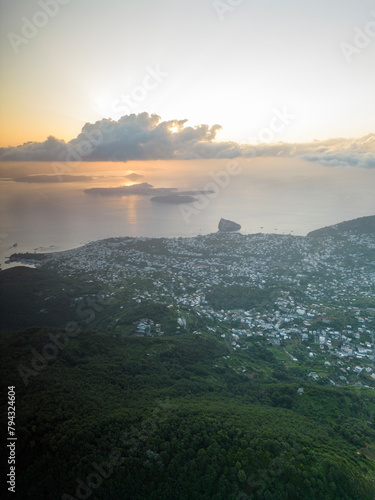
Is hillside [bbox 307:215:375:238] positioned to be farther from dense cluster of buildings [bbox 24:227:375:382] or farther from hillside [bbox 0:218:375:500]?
hillside [bbox 0:218:375:500]

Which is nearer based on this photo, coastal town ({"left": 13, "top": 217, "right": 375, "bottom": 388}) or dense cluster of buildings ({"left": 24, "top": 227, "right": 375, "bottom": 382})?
coastal town ({"left": 13, "top": 217, "right": 375, "bottom": 388})

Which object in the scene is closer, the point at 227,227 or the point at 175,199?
the point at 227,227

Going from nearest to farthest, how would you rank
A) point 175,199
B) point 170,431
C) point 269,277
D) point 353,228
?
point 170,431 < point 269,277 < point 353,228 < point 175,199

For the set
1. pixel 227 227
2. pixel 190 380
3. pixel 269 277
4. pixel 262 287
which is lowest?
pixel 262 287

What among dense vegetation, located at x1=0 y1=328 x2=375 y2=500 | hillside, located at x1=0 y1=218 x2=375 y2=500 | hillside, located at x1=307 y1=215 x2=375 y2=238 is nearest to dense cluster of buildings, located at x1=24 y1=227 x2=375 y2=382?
hillside, located at x1=0 y1=218 x2=375 y2=500

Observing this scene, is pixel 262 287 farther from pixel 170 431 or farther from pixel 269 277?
pixel 170 431

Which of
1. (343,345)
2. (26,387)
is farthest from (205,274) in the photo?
(26,387)

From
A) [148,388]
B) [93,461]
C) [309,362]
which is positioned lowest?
[309,362]

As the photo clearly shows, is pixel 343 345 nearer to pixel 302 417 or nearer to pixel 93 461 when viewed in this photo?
pixel 302 417

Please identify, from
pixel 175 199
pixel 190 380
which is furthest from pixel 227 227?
pixel 190 380
